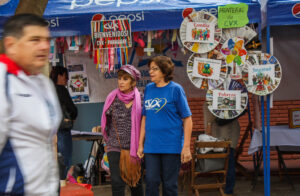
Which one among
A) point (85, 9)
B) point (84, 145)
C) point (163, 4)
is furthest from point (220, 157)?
point (84, 145)

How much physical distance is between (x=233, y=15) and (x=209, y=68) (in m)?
0.67

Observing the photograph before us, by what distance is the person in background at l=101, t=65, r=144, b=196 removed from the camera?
476cm

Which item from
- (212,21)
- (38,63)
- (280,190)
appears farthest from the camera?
(280,190)

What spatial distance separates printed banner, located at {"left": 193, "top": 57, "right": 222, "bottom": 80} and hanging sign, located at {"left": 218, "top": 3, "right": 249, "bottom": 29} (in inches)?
17.1

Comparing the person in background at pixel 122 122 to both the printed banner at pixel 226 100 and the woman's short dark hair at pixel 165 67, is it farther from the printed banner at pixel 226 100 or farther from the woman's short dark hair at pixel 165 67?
the printed banner at pixel 226 100

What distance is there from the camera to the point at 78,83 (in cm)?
733

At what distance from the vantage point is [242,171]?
7.23 metres

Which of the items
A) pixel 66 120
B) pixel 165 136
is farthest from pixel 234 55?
pixel 66 120

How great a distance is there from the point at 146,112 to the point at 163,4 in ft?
4.93

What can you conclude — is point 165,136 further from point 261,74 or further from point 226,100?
point 261,74

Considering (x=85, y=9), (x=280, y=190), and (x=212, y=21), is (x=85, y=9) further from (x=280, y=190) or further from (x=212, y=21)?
(x=280, y=190)

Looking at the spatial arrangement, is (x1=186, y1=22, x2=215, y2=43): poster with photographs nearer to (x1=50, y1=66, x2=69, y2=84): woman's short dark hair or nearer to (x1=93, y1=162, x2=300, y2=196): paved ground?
(x1=50, y1=66, x2=69, y2=84): woman's short dark hair

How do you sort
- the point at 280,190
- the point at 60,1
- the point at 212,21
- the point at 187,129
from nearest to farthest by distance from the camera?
the point at 187,129 < the point at 212,21 < the point at 60,1 < the point at 280,190

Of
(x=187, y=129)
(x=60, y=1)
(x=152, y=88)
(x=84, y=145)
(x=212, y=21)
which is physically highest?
(x=60, y=1)
